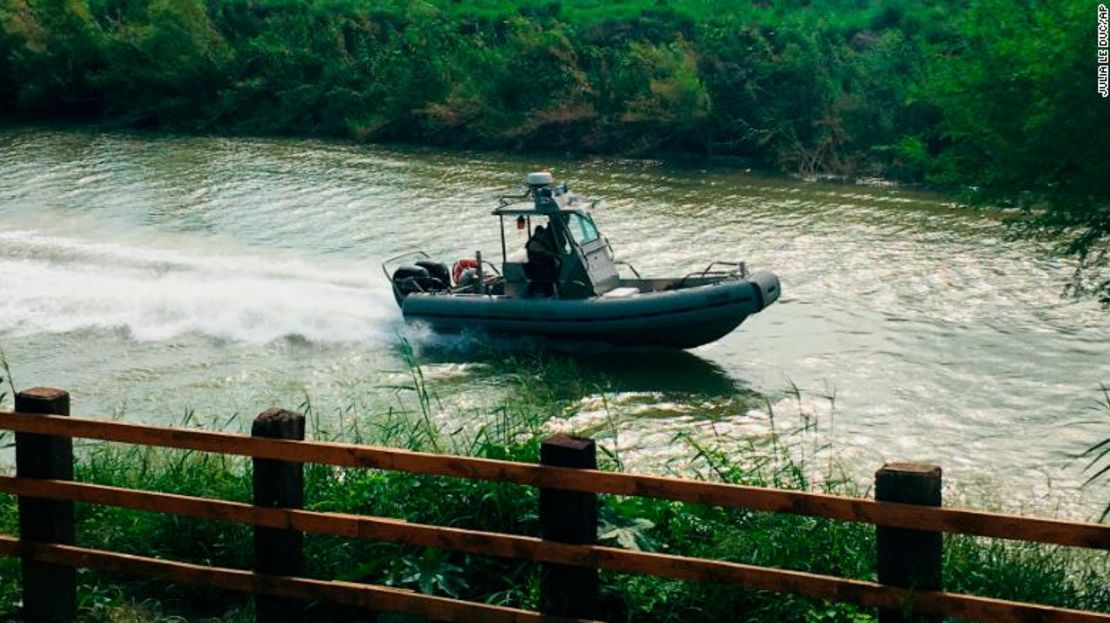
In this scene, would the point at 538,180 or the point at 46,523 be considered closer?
the point at 46,523

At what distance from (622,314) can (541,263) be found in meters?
1.10

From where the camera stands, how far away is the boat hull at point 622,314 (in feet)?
54.5

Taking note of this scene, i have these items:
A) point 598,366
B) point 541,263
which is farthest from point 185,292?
point 598,366

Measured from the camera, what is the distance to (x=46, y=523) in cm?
661

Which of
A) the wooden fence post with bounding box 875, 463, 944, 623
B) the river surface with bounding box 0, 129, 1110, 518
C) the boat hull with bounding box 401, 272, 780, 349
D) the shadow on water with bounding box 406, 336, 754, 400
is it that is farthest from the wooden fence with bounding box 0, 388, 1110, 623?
the boat hull with bounding box 401, 272, 780, 349

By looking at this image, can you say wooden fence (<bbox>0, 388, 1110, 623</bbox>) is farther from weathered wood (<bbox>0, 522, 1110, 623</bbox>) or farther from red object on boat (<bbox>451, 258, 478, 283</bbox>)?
red object on boat (<bbox>451, 258, 478, 283</bbox>)

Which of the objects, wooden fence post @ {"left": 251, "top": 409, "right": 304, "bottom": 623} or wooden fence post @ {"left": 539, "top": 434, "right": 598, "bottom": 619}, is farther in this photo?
wooden fence post @ {"left": 251, "top": 409, "right": 304, "bottom": 623}

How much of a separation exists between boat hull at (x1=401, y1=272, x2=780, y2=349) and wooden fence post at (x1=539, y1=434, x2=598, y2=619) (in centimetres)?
1084

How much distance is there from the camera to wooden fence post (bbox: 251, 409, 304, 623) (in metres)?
6.11

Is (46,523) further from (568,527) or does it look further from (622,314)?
(622,314)

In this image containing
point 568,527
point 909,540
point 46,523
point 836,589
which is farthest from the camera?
point 46,523

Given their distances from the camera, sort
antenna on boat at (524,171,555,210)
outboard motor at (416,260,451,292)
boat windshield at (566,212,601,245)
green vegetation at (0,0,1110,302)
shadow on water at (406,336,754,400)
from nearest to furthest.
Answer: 1. shadow on water at (406,336,754,400)
2. antenna on boat at (524,171,555,210)
3. boat windshield at (566,212,601,245)
4. outboard motor at (416,260,451,292)
5. green vegetation at (0,0,1110,302)

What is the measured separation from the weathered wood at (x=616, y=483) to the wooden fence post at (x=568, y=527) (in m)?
0.06

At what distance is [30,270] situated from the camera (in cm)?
2142
